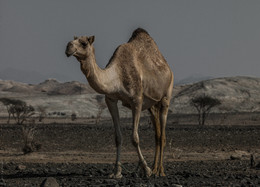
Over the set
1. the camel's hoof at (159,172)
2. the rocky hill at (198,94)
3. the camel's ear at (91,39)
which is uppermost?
the camel's ear at (91,39)

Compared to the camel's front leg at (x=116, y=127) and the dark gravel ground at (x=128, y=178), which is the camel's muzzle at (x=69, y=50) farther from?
the dark gravel ground at (x=128, y=178)

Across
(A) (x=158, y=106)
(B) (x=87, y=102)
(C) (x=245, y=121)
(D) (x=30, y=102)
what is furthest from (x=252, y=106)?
(A) (x=158, y=106)

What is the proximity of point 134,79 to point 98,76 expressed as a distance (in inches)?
40.7

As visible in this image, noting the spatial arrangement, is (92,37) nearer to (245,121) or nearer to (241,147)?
(241,147)

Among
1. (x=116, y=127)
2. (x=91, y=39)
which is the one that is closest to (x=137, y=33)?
(x=116, y=127)

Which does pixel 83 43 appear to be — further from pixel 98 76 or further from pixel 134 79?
pixel 134 79

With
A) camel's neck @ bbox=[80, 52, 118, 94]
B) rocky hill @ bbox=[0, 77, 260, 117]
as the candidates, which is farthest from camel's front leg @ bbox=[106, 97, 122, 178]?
rocky hill @ bbox=[0, 77, 260, 117]

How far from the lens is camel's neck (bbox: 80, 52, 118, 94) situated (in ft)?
27.2

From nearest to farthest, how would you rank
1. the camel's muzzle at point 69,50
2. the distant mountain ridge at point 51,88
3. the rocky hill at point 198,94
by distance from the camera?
1. the camel's muzzle at point 69,50
2. the rocky hill at point 198,94
3. the distant mountain ridge at point 51,88

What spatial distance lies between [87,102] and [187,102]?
19.6 m

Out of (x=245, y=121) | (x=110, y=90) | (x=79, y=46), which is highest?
(x=79, y=46)

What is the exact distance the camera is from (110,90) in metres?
8.87

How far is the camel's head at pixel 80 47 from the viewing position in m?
7.94

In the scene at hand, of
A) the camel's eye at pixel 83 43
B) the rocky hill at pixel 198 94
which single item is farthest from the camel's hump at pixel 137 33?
the rocky hill at pixel 198 94
